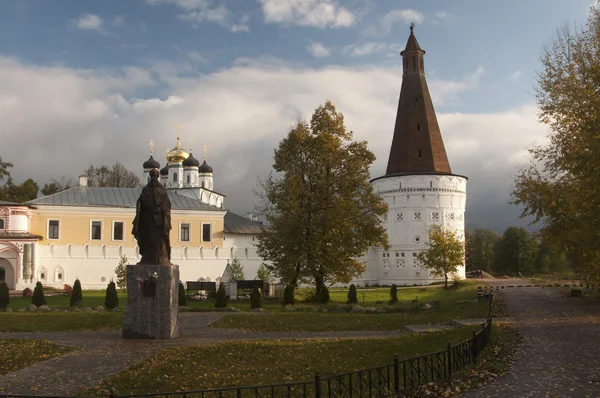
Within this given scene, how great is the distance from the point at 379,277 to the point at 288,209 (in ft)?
86.7

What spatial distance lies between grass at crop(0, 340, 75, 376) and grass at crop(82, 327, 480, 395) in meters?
2.08

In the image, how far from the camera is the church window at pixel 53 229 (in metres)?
40.1

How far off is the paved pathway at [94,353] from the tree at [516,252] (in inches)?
2463

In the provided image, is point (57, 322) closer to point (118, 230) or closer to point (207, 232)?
point (118, 230)

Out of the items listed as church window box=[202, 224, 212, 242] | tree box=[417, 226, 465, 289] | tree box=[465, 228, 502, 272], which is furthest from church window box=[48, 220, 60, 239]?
tree box=[465, 228, 502, 272]

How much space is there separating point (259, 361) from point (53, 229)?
113ft

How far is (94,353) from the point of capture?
10727 millimetres

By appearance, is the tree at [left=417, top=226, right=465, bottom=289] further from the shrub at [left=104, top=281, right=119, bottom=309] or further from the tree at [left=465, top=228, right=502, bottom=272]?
the tree at [left=465, top=228, right=502, bottom=272]

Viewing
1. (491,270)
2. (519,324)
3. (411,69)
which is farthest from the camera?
(491,270)

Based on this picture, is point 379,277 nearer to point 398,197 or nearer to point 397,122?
point 398,197

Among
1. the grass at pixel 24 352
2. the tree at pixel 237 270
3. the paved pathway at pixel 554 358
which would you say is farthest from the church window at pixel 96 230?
the paved pathway at pixel 554 358

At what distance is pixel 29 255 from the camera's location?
125ft

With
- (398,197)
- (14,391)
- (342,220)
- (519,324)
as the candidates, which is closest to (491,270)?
(398,197)

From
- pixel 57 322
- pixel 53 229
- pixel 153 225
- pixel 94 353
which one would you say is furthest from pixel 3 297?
pixel 53 229
